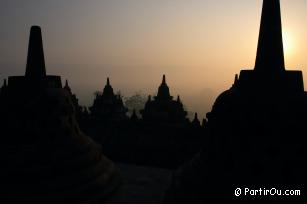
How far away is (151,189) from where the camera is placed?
42.2ft

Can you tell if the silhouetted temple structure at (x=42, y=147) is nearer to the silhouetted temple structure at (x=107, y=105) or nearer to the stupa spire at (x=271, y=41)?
the stupa spire at (x=271, y=41)

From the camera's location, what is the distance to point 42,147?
1138 centimetres

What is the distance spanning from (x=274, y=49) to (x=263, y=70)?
1.97 ft

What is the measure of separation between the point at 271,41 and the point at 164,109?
1901 centimetres

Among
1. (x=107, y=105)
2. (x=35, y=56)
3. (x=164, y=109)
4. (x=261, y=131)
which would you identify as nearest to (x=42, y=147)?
(x=35, y=56)

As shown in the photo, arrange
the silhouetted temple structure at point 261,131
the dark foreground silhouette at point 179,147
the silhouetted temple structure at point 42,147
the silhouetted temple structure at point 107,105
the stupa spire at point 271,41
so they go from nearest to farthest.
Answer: the silhouetted temple structure at point 261,131, the dark foreground silhouette at point 179,147, the stupa spire at point 271,41, the silhouetted temple structure at point 42,147, the silhouetted temple structure at point 107,105

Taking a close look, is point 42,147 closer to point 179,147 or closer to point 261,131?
point 261,131

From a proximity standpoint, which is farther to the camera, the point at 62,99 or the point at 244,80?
the point at 62,99

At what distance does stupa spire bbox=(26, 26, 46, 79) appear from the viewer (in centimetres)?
1202

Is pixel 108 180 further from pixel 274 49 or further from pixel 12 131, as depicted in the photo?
pixel 274 49

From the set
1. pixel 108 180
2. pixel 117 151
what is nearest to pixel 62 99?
pixel 108 180

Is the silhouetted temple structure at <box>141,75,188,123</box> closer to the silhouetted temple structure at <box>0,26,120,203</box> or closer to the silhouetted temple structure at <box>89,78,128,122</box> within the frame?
the silhouetted temple structure at <box>89,78,128,122</box>

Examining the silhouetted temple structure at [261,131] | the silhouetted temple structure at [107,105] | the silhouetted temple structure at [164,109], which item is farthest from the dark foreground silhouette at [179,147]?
the silhouetted temple structure at [107,105]

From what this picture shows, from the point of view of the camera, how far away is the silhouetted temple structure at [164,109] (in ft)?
89.2
